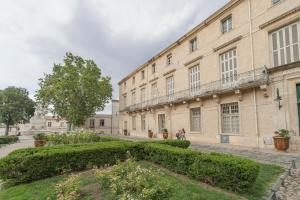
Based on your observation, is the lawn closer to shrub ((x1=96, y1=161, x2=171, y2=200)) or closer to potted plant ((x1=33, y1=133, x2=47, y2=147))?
shrub ((x1=96, y1=161, x2=171, y2=200))

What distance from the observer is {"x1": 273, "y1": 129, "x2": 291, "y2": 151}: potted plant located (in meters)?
10.2

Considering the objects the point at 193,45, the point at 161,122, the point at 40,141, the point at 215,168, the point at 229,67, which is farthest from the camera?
the point at 161,122

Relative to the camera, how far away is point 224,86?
14.8 meters

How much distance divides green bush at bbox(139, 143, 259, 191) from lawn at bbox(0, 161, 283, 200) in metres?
0.19

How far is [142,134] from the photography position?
2770 centimetres

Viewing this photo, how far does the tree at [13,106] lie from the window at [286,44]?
43405mm

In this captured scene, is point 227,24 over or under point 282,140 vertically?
over

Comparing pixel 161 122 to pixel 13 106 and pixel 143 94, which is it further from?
pixel 13 106

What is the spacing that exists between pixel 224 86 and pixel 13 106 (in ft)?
132

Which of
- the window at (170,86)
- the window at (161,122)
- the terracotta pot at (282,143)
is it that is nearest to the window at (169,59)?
the window at (170,86)

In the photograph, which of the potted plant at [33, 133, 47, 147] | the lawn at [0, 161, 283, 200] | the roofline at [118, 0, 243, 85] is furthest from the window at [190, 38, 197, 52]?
the potted plant at [33, 133, 47, 147]

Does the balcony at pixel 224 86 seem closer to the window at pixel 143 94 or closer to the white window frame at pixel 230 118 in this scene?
the white window frame at pixel 230 118

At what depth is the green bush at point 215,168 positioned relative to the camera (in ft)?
14.9

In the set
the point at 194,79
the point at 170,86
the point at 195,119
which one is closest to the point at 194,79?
the point at 194,79
